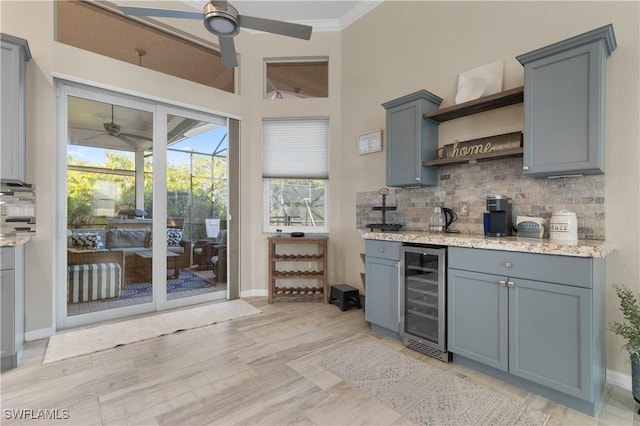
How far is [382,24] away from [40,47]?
3566mm

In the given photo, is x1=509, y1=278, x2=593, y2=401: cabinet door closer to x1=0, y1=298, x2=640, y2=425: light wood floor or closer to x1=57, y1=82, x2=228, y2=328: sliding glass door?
x1=0, y1=298, x2=640, y2=425: light wood floor

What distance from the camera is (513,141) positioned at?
2.44m

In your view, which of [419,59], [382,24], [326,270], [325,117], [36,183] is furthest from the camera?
[325,117]

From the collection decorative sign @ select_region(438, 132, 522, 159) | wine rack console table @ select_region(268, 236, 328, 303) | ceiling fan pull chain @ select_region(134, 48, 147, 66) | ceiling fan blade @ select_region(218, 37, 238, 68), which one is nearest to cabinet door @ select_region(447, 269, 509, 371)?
decorative sign @ select_region(438, 132, 522, 159)

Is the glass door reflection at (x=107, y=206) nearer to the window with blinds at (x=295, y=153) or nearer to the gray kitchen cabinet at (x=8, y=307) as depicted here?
the gray kitchen cabinet at (x=8, y=307)

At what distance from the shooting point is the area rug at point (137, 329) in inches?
103

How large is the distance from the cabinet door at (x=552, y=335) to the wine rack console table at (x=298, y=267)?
2.33m

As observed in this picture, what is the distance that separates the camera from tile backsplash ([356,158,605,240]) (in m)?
2.20

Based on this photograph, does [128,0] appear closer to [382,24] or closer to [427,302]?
[382,24]

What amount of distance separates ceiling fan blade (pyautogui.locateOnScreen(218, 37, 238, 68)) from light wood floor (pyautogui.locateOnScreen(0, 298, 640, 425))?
257 centimetres

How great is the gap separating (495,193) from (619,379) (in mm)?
1520

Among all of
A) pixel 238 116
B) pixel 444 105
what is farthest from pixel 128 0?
pixel 444 105

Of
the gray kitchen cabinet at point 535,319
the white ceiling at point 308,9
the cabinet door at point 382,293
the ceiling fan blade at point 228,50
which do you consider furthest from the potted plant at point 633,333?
the white ceiling at point 308,9

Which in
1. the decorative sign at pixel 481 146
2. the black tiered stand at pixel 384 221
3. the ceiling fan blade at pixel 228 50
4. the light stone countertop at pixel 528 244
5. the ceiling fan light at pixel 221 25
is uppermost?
the ceiling fan blade at pixel 228 50
